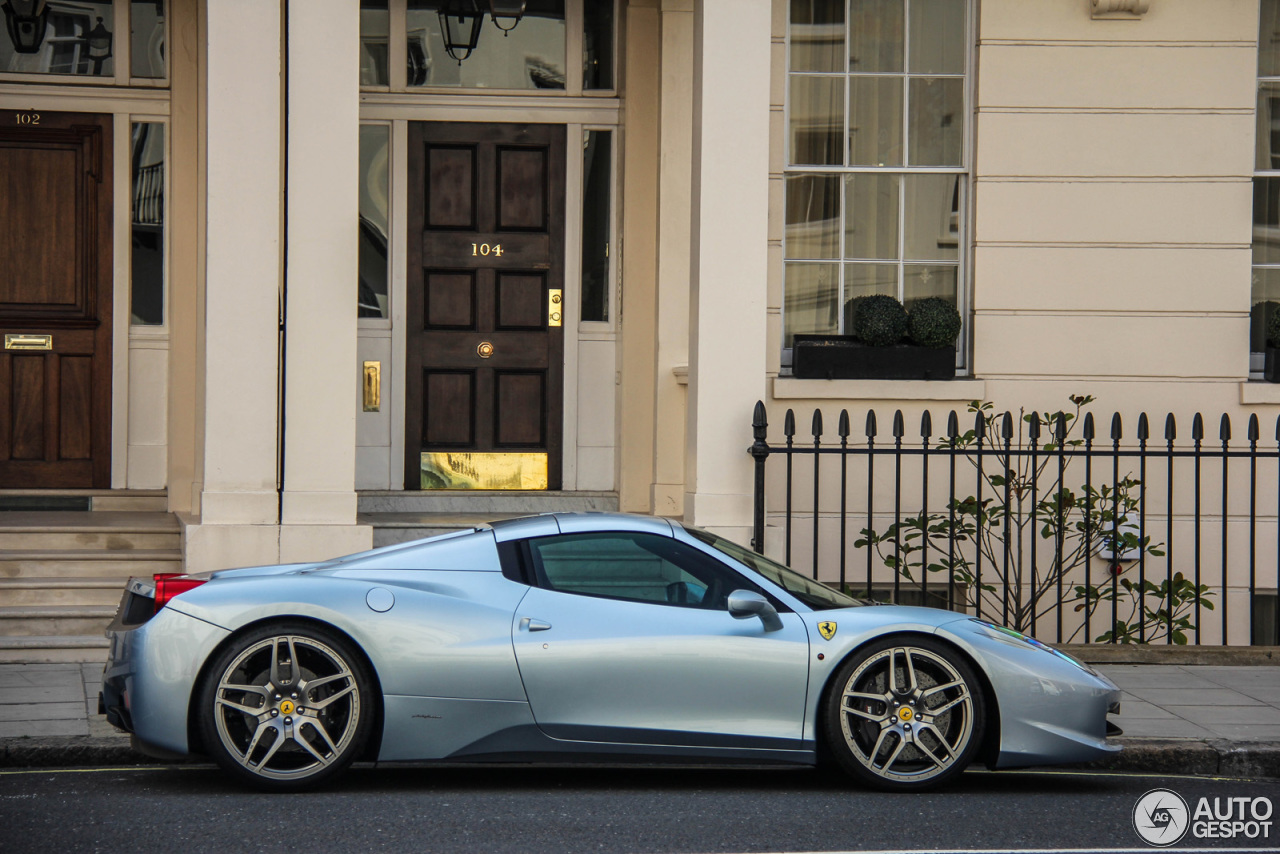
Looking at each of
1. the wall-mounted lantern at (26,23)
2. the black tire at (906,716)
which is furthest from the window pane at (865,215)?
the wall-mounted lantern at (26,23)

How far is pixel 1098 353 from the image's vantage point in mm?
9867

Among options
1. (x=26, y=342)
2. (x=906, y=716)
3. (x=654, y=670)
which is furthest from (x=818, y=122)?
(x=26, y=342)

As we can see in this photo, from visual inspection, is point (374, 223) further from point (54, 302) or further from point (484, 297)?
point (54, 302)

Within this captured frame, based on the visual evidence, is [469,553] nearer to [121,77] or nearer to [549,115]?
[549,115]

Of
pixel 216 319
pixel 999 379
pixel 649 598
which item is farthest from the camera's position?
pixel 999 379

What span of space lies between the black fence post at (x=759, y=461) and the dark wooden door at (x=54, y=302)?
474 centimetres

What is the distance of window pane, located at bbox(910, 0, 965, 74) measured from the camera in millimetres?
9969

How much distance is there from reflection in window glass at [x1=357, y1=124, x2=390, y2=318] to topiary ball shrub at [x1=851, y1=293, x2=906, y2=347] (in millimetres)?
3402

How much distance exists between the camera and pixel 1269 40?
32.9 ft

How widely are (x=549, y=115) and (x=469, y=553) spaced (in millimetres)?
5323

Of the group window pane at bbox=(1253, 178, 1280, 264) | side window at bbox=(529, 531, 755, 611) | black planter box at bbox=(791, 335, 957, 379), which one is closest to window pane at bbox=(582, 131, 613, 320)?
black planter box at bbox=(791, 335, 957, 379)

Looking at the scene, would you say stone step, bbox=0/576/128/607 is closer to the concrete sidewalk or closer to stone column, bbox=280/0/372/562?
the concrete sidewalk

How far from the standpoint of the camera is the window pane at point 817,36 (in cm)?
997

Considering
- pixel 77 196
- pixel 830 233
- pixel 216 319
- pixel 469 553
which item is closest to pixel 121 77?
pixel 77 196
